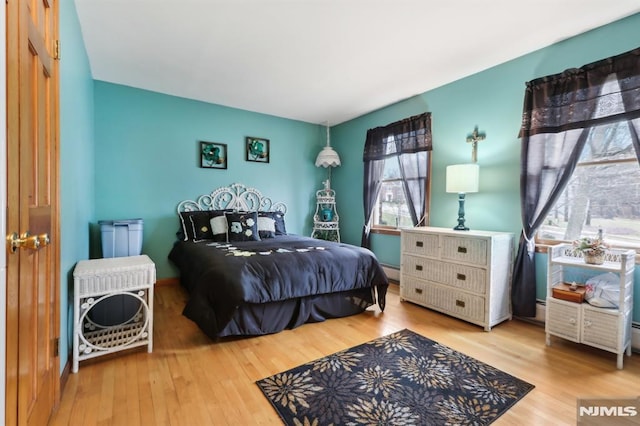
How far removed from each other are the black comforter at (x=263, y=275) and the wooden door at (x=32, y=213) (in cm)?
90

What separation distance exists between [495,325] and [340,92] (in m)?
2.99

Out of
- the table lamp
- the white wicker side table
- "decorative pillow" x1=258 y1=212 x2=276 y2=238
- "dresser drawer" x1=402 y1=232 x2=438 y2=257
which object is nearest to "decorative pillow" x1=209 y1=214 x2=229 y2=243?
"decorative pillow" x1=258 y1=212 x2=276 y2=238

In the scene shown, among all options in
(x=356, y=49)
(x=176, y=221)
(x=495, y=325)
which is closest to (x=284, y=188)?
(x=176, y=221)

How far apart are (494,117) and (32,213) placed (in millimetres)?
3456

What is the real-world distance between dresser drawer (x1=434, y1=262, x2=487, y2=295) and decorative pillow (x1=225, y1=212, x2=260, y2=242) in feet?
7.03

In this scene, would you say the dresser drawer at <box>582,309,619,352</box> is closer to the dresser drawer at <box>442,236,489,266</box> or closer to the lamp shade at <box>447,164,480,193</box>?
the dresser drawer at <box>442,236,489,266</box>

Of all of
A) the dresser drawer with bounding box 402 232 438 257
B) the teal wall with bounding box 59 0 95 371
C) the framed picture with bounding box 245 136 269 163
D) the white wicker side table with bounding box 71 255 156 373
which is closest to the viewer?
the teal wall with bounding box 59 0 95 371

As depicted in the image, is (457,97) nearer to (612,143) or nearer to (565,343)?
(612,143)

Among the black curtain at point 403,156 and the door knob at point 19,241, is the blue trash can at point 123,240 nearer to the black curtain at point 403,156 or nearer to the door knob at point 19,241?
the door knob at point 19,241

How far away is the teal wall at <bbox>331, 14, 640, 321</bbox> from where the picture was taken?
232cm

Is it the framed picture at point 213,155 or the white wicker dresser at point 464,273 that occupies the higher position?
the framed picture at point 213,155

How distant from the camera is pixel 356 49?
8.63 ft

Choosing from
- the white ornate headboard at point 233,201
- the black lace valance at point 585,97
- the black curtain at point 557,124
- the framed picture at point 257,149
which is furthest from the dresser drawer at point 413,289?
the framed picture at point 257,149

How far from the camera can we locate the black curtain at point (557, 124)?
2115mm
